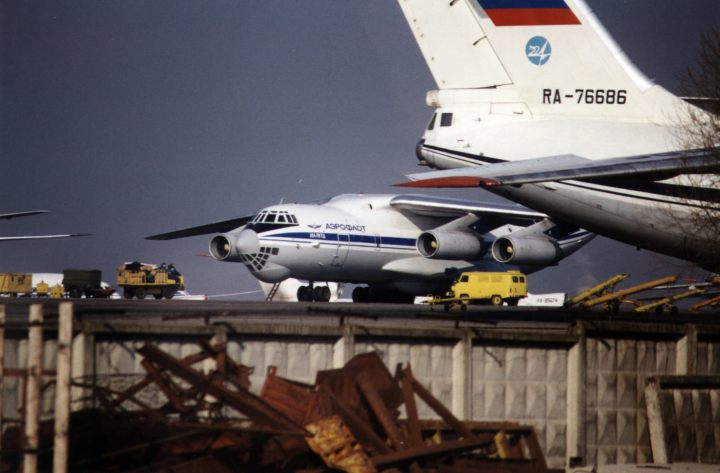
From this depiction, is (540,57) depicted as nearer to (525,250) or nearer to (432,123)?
(432,123)

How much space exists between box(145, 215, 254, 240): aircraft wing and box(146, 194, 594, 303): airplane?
17.5 ft

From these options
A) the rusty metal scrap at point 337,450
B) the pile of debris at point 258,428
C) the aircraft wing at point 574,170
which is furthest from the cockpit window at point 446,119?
the rusty metal scrap at point 337,450

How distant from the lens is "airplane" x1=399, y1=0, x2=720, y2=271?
1889 centimetres

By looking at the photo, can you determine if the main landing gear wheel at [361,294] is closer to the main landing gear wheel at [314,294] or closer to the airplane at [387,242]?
the airplane at [387,242]

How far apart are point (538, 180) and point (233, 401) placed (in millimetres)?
8403

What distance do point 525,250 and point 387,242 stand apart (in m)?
5.71

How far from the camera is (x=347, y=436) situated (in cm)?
999

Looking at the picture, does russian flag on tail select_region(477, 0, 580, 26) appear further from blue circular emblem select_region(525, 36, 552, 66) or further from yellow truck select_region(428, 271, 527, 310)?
Answer: yellow truck select_region(428, 271, 527, 310)

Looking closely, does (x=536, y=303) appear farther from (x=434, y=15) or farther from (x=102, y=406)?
(x=102, y=406)

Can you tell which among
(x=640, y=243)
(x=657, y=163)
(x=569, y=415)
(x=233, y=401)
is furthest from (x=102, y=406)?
(x=640, y=243)

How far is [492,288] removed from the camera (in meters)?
32.6

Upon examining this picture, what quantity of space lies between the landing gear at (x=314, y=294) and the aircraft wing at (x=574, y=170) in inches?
661

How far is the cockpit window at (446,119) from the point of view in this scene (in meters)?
21.0

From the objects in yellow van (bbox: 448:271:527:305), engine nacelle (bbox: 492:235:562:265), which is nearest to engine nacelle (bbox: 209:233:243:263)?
yellow van (bbox: 448:271:527:305)
